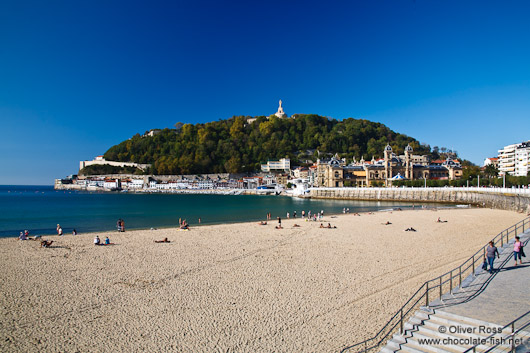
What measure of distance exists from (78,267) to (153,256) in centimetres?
275

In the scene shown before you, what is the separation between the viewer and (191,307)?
8.19 metres

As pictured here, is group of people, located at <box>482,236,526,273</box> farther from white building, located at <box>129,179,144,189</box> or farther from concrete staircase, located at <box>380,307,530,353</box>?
white building, located at <box>129,179,144,189</box>

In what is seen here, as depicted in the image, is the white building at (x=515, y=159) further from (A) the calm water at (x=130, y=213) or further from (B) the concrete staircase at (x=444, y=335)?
(B) the concrete staircase at (x=444, y=335)

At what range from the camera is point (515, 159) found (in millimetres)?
79062

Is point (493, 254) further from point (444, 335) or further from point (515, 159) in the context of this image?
point (515, 159)

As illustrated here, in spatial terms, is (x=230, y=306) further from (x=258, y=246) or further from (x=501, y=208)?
(x=501, y=208)

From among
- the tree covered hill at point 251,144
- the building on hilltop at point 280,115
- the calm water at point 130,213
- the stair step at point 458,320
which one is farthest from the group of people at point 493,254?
the building on hilltop at point 280,115

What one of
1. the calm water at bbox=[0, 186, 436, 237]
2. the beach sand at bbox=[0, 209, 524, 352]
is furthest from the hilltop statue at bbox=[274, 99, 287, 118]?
the beach sand at bbox=[0, 209, 524, 352]

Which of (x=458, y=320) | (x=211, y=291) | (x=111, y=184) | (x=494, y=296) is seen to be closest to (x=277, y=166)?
(x=111, y=184)

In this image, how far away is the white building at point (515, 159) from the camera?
237 feet

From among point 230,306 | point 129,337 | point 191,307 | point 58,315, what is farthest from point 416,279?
point 58,315

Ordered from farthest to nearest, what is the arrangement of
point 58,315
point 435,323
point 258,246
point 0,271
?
point 258,246 < point 0,271 < point 58,315 < point 435,323

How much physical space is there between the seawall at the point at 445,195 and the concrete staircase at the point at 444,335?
1084 inches

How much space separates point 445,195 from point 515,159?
44.7 meters
